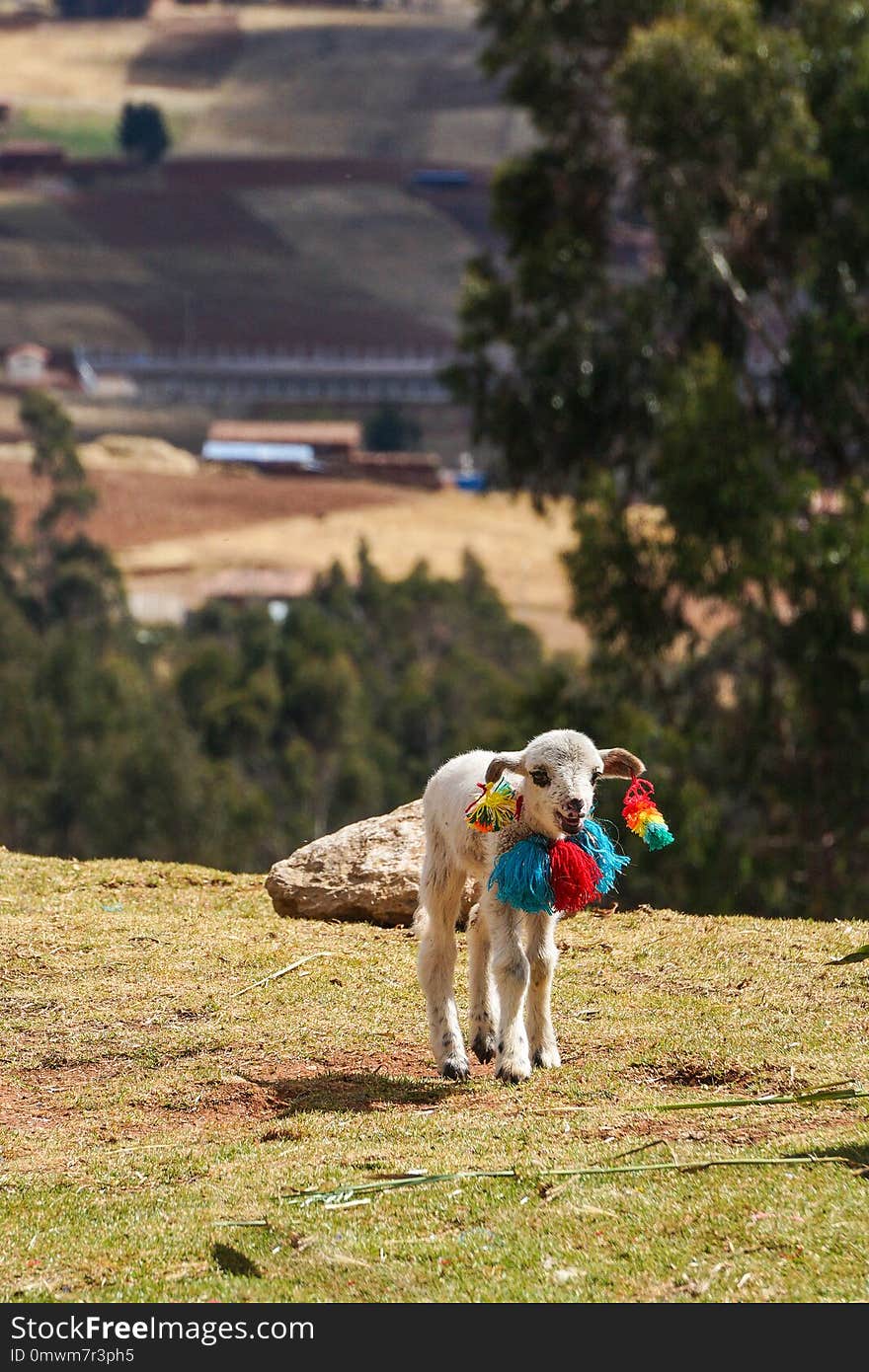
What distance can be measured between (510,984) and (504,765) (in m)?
0.99

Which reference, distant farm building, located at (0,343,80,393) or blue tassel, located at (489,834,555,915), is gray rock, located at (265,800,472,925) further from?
distant farm building, located at (0,343,80,393)

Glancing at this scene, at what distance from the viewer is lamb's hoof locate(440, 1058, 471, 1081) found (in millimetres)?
9547

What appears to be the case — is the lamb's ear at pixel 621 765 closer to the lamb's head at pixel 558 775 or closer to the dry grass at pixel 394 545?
the lamb's head at pixel 558 775

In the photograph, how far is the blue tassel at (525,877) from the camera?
354 inches

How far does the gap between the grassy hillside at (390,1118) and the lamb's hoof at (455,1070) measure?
3.1 inches

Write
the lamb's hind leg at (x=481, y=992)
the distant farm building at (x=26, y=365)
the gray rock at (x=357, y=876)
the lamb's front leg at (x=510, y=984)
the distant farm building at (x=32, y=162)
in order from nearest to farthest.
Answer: the lamb's front leg at (x=510, y=984), the lamb's hind leg at (x=481, y=992), the gray rock at (x=357, y=876), the distant farm building at (x=26, y=365), the distant farm building at (x=32, y=162)

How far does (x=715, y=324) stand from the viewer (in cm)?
3186

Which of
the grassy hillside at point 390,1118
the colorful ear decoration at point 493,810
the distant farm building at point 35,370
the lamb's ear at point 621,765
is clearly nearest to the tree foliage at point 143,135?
the distant farm building at point 35,370

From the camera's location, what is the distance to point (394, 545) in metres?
102

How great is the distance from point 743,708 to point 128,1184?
24.4 meters

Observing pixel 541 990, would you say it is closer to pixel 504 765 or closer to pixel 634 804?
pixel 634 804

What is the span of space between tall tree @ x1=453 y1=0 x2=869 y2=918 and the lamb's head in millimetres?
19279

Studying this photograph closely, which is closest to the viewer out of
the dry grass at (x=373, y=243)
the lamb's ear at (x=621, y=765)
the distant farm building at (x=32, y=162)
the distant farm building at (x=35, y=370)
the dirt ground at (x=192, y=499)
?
the lamb's ear at (x=621, y=765)

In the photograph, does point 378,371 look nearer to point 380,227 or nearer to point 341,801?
point 380,227
